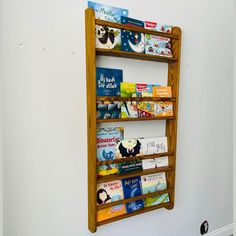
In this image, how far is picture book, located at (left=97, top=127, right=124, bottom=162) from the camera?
3.63 ft

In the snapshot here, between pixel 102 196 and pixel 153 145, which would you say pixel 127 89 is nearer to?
pixel 153 145

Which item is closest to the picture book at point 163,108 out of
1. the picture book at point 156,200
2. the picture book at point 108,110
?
the picture book at point 108,110

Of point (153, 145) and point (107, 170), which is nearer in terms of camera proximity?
point (107, 170)

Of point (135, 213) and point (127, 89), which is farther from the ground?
point (127, 89)

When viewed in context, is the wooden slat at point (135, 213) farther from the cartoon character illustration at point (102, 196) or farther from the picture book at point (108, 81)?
the picture book at point (108, 81)

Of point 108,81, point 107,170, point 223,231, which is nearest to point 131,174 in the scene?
point 107,170

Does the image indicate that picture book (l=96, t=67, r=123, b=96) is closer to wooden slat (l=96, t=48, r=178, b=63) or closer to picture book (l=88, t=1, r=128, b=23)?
wooden slat (l=96, t=48, r=178, b=63)

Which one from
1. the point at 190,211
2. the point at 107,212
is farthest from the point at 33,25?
the point at 190,211

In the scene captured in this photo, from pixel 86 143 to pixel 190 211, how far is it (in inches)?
42.4

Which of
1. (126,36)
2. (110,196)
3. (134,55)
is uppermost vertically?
(126,36)

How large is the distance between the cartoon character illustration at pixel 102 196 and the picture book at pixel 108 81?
55 centimetres

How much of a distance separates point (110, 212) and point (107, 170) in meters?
0.24

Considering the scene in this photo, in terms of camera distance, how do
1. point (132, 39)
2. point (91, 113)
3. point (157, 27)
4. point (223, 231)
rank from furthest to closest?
point (223, 231) → point (157, 27) → point (132, 39) → point (91, 113)

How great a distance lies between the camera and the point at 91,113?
101 cm
